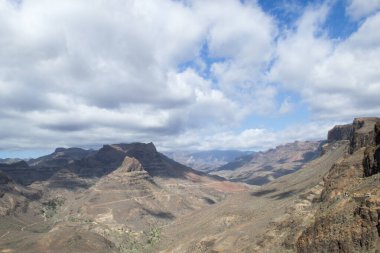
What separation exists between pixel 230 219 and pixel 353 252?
3660 inches

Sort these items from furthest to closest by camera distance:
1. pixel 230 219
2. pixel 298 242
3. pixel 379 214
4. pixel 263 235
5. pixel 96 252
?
1. pixel 96 252
2. pixel 230 219
3. pixel 263 235
4. pixel 298 242
5. pixel 379 214

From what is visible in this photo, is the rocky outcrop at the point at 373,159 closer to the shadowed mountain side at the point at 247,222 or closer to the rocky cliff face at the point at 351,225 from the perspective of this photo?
the rocky cliff face at the point at 351,225

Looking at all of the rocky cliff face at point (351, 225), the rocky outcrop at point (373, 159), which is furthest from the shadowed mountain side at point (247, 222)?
the rocky outcrop at point (373, 159)

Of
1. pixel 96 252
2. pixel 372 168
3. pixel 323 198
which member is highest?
pixel 372 168

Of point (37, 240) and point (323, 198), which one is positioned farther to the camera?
point (37, 240)

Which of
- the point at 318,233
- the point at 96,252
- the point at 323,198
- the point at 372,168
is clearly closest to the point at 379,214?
the point at 318,233

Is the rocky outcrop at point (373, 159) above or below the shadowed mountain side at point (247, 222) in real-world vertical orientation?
above

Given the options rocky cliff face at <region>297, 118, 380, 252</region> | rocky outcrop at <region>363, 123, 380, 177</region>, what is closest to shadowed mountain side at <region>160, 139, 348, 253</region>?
rocky cliff face at <region>297, 118, 380, 252</region>

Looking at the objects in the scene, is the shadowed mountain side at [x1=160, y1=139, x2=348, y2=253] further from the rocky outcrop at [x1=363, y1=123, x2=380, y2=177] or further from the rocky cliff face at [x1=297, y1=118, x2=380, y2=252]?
the rocky outcrop at [x1=363, y1=123, x2=380, y2=177]

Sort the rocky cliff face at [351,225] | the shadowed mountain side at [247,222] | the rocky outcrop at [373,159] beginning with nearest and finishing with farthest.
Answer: the rocky cliff face at [351,225], the rocky outcrop at [373,159], the shadowed mountain side at [247,222]

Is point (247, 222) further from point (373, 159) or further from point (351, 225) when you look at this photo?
point (351, 225)

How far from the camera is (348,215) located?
67.8 metres

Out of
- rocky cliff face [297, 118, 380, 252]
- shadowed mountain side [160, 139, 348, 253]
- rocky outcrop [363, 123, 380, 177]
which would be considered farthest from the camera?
shadowed mountain side [160, 139, 348, 253]

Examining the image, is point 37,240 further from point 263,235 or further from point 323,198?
point 323,198
